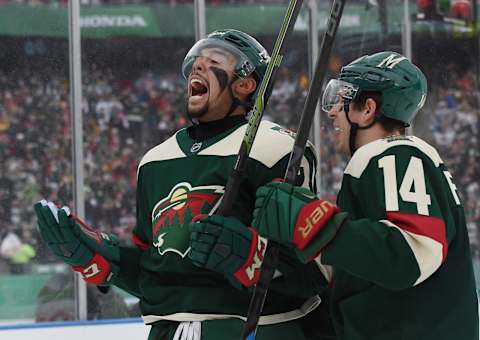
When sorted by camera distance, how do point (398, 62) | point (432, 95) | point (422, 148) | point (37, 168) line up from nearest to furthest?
point (422, 148), point (398, 62), point (37, 168), point (432, 95)

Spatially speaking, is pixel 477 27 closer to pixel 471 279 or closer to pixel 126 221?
pixel 126 221

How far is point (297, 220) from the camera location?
153 cm

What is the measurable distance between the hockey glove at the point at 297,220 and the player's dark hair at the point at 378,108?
28 cm

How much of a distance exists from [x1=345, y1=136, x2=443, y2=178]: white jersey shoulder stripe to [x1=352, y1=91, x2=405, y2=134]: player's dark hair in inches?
3.4

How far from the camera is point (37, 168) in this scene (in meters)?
5.16

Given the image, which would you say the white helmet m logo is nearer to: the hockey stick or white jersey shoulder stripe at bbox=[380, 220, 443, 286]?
the hockey stick

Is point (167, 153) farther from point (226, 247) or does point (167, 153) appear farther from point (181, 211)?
point (226, 247)

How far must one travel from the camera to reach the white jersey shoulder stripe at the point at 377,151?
1616 millimetres

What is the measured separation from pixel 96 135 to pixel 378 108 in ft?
11.9

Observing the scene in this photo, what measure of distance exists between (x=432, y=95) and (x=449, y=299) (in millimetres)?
4395

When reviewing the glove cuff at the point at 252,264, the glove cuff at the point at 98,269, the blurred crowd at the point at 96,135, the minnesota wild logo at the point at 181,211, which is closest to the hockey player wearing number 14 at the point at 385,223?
the glove cuff at the point at 252,264

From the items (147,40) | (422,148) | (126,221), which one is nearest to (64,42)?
(147,40)

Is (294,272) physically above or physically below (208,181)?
below

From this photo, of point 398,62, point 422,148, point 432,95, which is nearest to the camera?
point 422,148
